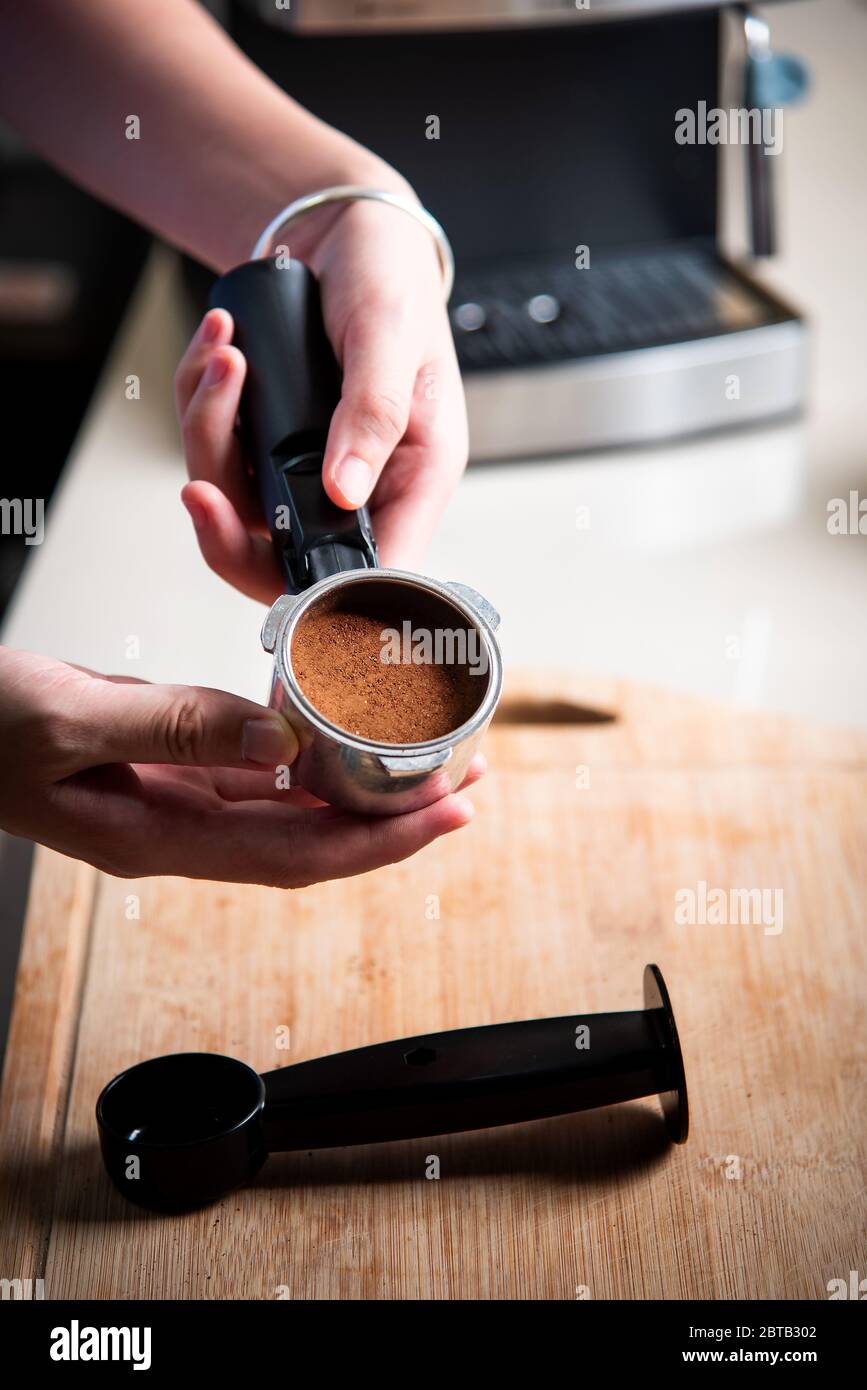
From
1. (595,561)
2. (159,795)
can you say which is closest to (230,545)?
(159,795)

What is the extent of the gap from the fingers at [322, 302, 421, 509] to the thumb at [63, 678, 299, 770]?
0.48 ft

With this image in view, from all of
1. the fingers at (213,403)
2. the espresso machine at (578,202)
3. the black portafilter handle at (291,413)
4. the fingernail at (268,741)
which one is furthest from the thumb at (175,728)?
the espresso machine at (578,202)

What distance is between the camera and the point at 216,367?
73cm

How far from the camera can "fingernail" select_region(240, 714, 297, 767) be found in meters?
0.56

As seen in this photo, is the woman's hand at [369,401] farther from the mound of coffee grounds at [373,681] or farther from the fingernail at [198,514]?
the mound of coffee grounds at [373,681]

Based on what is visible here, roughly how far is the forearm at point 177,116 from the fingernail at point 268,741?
41cm

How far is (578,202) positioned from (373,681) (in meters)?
0.83

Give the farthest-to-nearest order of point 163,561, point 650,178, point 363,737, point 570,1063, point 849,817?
point 650,178
point 163,561
point 849,817
point 570,1063
point 363,737
